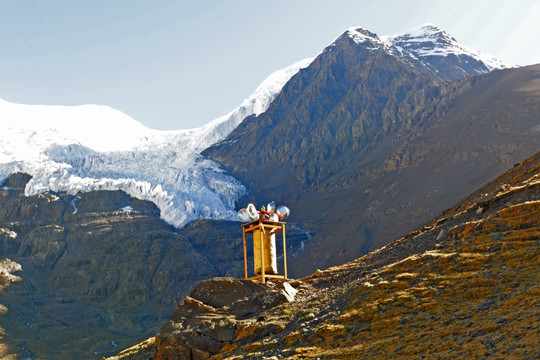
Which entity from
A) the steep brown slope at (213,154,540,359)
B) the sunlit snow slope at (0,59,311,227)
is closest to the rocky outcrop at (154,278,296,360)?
the steep brown slope at (213,154,540,359)

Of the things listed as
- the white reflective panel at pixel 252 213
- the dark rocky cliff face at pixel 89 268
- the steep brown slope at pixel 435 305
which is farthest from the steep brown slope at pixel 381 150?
the steep brown slope at pixel 435 305

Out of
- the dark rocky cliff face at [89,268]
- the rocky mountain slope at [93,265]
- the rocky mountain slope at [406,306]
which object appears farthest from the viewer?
the rocky mountain slope at [93,265]

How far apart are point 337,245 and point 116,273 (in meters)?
57.2

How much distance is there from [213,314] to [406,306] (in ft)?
23.5

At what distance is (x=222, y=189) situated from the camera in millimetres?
175750

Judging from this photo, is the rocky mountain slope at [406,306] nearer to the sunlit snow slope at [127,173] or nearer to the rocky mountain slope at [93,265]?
the rocky mountain slope at [93,265]

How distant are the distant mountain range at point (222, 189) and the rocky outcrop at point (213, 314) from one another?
281 ft

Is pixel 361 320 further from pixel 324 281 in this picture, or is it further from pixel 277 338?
pixel 324 281

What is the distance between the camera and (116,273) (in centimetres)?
14538

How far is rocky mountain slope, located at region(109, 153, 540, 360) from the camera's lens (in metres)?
14.0

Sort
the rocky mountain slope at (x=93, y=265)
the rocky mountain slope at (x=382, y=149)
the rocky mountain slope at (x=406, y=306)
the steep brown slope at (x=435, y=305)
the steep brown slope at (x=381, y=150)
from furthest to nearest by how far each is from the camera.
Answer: the rocky mountain slope at (x=93, y=265) < the rocky mountain slope at (x=382, y=149) < the steep brown slope at (x=381, y=150) < the rocky mountain slope at (x=406, y=306) < the steep brown slope at (x=435, y=305)

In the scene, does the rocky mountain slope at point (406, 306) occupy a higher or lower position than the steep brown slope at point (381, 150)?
lower

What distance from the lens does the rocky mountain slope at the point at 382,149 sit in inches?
4409

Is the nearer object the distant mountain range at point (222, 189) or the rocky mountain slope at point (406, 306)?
the rocky mountain slope at point (406, 306)
